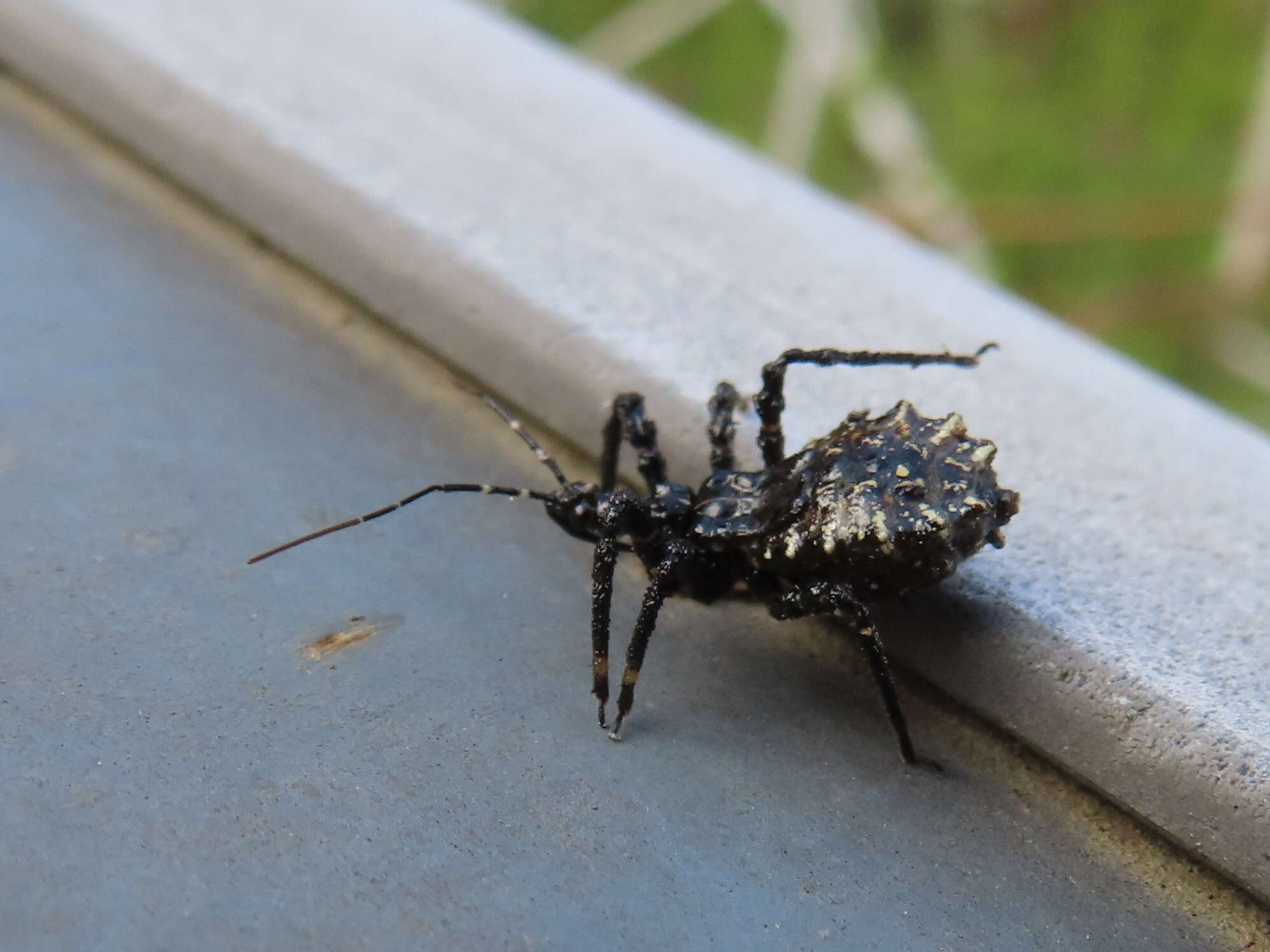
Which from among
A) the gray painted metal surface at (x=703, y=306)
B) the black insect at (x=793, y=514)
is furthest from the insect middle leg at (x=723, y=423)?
the gray painted metal surface at (x=703, y=306)

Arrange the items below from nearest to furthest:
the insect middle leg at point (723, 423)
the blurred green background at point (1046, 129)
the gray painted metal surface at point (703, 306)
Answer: the gray painted metal surface at point (703, 306), the insect middle leg at point (723, 423), the blurred green background at point (1046, 129)

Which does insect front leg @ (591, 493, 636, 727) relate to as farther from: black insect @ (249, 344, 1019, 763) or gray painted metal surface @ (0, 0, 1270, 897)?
gray painted metal surface @ (0, 0, 1270, 897)

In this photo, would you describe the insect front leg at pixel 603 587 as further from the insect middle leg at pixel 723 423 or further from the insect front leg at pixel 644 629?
the insect middle leg at pixel 723 423

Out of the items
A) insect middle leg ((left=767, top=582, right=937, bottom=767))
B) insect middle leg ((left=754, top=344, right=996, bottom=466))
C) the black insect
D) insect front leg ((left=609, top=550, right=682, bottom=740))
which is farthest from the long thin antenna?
insect middle leg ((left=767, top=582, right=937, bottom=767))

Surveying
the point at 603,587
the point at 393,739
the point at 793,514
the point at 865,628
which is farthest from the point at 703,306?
the point at 393,739

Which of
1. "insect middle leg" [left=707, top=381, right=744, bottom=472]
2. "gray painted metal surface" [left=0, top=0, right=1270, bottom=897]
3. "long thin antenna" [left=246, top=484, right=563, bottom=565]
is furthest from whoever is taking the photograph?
"insect middle leg" [left=707, top=381, right=744, bottom=472]

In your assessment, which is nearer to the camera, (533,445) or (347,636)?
(347,636)

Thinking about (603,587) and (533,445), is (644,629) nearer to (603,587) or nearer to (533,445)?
(603,587)

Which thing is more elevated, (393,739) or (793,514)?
(793,514)
